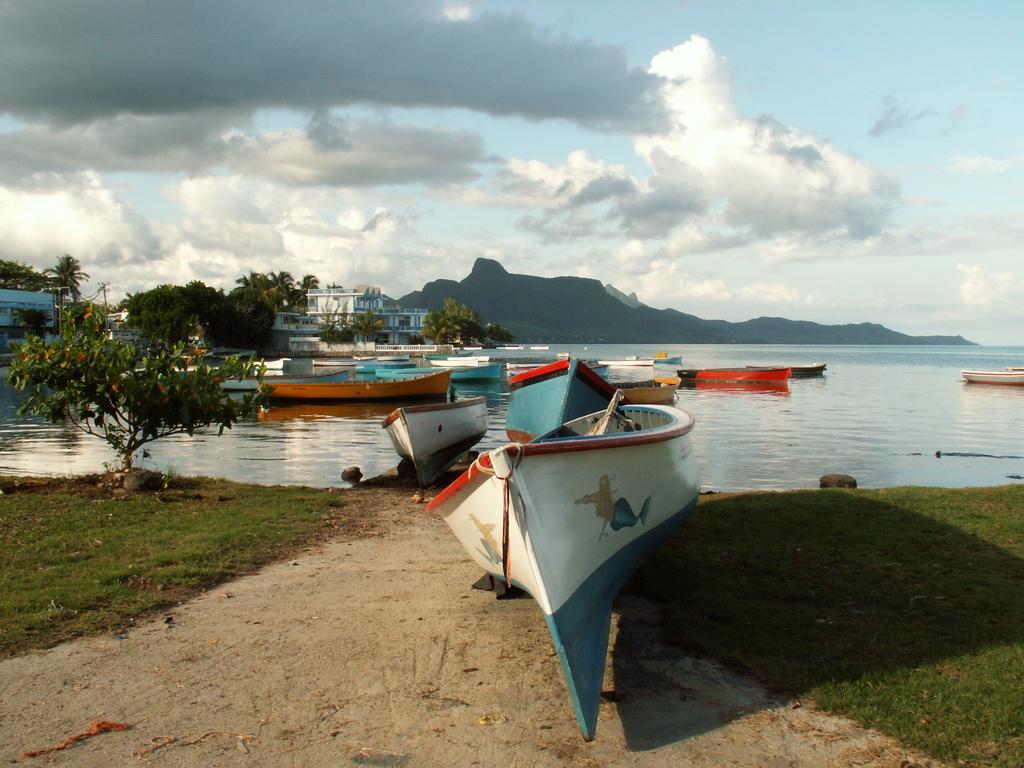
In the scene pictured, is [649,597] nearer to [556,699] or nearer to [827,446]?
[556,699]

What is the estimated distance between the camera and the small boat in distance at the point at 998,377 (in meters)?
58.0

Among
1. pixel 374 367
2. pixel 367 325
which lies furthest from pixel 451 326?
pixel 374 367

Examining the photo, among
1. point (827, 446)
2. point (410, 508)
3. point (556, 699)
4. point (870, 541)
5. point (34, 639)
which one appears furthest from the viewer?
point (827, 446)

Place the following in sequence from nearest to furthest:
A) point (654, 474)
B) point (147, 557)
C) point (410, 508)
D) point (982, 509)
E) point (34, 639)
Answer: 1. point (34, 639)
2. point (654, 474)
3. point (147, 557)
4. point (982, 509)
5. point (410, 508)

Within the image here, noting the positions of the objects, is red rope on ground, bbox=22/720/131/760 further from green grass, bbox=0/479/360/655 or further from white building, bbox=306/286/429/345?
white building, bbox=306/286/429/345

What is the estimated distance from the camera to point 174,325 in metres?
90.1

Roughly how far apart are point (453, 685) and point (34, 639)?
3.17 metres

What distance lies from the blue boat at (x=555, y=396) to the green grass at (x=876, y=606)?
13.4ft

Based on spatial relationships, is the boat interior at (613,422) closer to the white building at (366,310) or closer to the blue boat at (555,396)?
the blue boat at (555,396)

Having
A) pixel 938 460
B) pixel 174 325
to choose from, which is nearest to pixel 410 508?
pixel 938 460

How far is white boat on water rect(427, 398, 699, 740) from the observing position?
548 cm

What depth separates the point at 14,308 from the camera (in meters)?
→ 85.1

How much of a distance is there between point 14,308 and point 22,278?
2159 centimetres

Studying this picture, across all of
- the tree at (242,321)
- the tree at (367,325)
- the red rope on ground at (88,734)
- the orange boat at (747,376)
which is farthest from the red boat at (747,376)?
the tree at (242,321)
